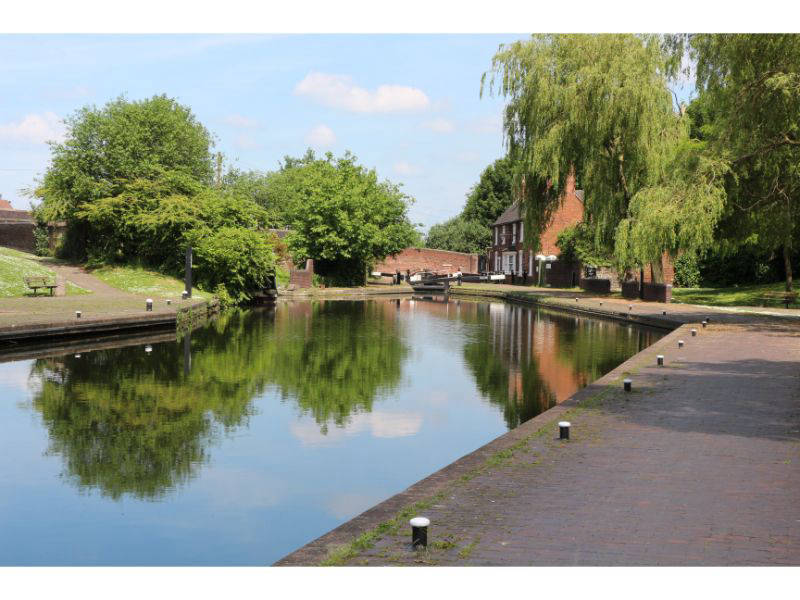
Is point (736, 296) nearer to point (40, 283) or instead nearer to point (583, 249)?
point (583, 249)

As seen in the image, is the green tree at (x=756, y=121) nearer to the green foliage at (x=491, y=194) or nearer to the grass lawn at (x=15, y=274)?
the grass lawn at (x=15, y=274)

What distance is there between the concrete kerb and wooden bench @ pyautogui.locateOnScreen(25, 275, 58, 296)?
976 inches

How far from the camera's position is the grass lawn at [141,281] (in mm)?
33969

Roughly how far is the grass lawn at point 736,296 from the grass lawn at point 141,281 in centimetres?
2239


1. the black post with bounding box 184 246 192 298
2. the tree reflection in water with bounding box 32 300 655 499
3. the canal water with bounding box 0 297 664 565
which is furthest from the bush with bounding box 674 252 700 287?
the black post with bounding box 184 246 192 298

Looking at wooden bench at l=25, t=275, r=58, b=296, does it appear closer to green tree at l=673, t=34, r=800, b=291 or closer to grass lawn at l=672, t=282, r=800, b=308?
green tree at l=673, t=34, r=800, b=291

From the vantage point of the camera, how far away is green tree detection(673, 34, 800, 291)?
20.7 m

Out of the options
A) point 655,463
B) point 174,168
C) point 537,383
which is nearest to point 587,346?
point 537,383

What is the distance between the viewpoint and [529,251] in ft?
183

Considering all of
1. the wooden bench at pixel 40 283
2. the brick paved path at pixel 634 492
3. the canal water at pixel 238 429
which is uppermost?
the wooden bench at pixel 40 283

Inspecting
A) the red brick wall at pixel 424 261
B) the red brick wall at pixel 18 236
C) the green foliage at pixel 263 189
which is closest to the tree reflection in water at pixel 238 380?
the red brick wall at pixel 18 236

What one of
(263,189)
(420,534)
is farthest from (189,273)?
(263,189)

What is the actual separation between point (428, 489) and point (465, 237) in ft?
236

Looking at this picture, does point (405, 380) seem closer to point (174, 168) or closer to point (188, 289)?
point (188, 289)
